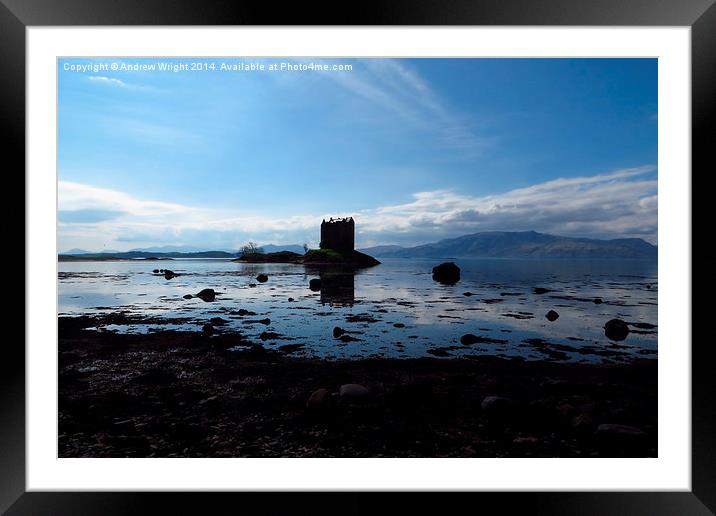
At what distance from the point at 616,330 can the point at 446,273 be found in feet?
15.4

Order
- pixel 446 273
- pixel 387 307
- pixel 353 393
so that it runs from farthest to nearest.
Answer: pixel 446 273
pixel 387 307
pixel 353 393

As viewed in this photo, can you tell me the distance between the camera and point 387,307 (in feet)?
22.3

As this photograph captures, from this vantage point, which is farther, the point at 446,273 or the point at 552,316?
the point at 446,273

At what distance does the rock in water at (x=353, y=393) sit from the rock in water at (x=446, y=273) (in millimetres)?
6421

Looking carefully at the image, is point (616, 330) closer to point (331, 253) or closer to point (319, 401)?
point (319, 401)

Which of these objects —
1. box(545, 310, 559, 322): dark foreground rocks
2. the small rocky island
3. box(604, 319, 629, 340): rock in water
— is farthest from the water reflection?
box(604, 319, 629, 340): rock in water

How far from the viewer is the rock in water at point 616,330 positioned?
5117 millimetres

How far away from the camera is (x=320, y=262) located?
368 inches

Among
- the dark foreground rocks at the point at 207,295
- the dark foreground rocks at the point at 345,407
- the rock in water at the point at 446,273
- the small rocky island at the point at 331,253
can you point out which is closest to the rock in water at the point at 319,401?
the dark foreground rocks at the point at 345,407

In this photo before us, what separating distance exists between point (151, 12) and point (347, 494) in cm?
385

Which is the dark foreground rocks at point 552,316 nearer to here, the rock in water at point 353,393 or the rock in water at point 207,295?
the rock in water at point 353,393

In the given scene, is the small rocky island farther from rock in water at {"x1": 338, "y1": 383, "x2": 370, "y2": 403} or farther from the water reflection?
rock in water at {"x1": 338, "y1": 383, "x2": 370, "y2": 403}

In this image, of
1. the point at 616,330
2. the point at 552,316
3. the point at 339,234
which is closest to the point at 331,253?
the point at 339,234

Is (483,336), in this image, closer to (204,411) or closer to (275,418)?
(275,418)
